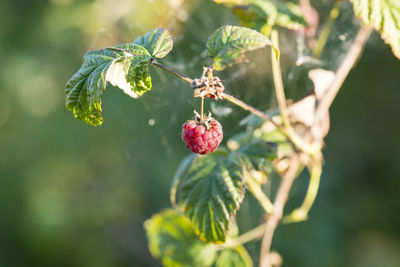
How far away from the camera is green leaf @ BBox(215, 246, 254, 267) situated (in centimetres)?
80

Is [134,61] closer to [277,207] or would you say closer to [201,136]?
[201,136]

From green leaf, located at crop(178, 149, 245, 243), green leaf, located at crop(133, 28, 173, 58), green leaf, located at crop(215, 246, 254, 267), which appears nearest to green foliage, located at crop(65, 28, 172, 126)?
green leaf, located at crop(133, 28, 173, 58)

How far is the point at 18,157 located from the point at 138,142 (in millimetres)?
1171

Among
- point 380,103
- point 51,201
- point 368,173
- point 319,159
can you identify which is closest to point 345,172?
point 368,173

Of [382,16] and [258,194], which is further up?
[382,16]

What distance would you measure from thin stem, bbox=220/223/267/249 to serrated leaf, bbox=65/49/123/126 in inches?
16.3

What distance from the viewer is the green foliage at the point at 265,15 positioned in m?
0.73

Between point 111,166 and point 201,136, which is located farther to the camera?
point 111,166

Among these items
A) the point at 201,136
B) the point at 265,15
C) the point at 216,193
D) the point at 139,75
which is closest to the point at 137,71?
the point at 139,75

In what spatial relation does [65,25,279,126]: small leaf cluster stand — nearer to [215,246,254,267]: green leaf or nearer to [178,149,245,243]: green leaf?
[178,149,245,243]: green leaf

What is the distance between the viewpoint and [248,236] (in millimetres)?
787

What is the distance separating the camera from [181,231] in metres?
0.87

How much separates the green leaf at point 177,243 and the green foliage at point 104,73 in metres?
0.42

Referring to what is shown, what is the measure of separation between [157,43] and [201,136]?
0.14m
